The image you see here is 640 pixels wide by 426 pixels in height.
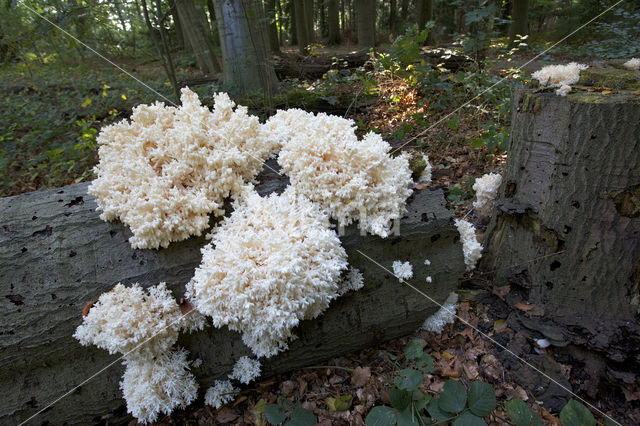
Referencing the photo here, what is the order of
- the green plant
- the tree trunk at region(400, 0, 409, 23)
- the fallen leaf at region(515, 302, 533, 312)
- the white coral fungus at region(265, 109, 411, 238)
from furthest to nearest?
1. the tree trunk at region(400, 0, 409, 23)
2. the fallen leaf at region(515, 302, 533, 312)
3. the white coral fungus at region(265, 109, 411, 238)
4. the green plant

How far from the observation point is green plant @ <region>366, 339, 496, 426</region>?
1730 mm

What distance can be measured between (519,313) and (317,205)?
180 cm

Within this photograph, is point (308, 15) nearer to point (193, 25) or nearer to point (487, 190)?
point (193, 25)

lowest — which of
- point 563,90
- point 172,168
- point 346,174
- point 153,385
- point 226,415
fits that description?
point 226,415

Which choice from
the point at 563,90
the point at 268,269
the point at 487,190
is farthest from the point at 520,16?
the point at 268,269

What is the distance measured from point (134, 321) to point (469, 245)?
96.5 inches

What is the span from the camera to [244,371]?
2.29 meters

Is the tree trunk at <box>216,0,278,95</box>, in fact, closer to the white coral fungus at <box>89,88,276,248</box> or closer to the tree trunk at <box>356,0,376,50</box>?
the white coral fungus at <box>89,88,276,248</box>

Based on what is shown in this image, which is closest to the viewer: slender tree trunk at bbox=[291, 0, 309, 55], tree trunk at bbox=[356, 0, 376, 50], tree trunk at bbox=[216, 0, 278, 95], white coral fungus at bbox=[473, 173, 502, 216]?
white coral fungus at bbox=[473, 173, 502, 216]

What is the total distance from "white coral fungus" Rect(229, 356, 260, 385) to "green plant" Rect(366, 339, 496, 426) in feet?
2.88

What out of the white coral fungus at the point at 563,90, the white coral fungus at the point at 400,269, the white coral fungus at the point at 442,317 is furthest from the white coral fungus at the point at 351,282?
the white coral fungus at the point at 563,90

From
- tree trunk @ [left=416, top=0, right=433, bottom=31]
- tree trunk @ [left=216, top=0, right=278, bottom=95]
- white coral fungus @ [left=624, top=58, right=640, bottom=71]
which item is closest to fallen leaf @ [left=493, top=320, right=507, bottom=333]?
white coral fungus @ [left=624, top=58, right=640, bottom=71]

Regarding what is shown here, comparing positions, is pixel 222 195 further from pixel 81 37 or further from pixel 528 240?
pixel 81 37

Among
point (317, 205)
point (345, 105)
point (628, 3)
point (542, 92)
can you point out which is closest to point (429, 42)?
point (628, 3)
